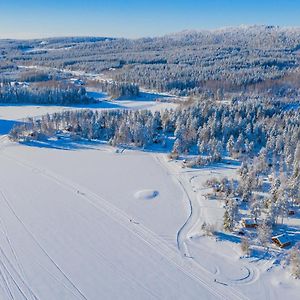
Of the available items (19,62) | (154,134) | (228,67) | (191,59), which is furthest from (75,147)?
(19,62)

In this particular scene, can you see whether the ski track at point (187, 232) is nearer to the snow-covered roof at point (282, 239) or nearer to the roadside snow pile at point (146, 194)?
the roadside snow pile at point (146, 194)

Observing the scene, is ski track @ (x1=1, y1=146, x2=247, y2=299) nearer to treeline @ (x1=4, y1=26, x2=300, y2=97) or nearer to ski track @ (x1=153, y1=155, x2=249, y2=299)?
ski track @ (x1=153, y1=155, x2=249, y2=299)

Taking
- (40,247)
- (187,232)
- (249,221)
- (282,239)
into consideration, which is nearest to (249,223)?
(249,221)

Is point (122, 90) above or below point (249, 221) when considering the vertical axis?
above

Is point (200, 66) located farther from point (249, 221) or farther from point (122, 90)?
point (249, 221)

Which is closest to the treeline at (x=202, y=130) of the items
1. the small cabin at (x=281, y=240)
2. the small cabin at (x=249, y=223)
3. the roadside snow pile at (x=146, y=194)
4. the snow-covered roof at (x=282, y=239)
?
the roadside snow pile at (x=146, y=194)
